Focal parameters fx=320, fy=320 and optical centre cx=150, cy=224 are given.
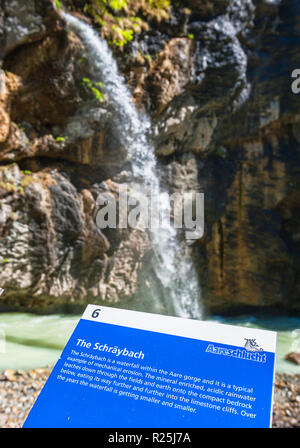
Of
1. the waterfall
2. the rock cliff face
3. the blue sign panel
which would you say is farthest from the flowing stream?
the blue sign panel

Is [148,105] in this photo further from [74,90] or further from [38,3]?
[38,3]

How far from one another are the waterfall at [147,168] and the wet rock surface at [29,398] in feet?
9.64

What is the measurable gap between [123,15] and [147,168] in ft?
8.33

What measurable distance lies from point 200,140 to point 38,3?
11.7 ft

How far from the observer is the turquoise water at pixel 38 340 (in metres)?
3.56

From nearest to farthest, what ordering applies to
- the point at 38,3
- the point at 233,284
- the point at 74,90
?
the point at 38,3, the point at 74,90, the point at 233,284

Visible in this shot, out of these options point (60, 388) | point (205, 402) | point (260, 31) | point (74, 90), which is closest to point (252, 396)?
point (205, 402)

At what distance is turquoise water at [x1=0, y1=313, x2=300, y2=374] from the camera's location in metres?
3.56

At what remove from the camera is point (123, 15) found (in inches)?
209

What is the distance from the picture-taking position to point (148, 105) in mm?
5660

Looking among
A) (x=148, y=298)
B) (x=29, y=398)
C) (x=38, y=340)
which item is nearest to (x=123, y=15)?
(x=148, y=298)

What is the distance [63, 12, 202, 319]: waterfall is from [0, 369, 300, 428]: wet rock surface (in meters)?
2.94

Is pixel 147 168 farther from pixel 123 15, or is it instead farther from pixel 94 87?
pixel 123 15

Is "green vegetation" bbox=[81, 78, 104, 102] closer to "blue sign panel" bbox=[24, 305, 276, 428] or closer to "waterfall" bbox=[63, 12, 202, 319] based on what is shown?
"waterfall" bbox=[63, 12, 202, 319]
